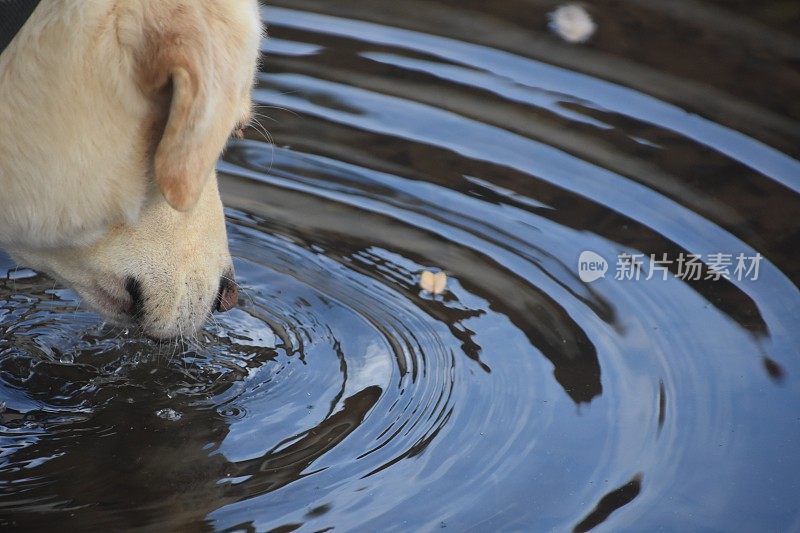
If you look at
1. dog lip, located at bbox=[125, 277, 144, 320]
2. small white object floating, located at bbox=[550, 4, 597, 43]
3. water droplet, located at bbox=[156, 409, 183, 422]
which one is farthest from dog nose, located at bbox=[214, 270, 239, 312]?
small white object floating, located at bbox=[550, 4, 597, 43]

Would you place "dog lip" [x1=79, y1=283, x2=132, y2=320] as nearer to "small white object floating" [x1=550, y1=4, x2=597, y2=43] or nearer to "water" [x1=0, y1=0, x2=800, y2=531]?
"water" [x1=0, y1=0, x2=800, y2=531]

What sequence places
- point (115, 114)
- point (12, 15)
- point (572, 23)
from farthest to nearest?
point (572, 23)
point (115, 114)
point (12, 15)

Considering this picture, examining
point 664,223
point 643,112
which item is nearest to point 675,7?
point 643,112

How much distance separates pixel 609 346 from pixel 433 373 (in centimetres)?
63

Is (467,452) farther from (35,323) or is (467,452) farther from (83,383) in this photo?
(35,323)

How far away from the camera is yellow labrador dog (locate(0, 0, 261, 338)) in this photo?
2.94 m

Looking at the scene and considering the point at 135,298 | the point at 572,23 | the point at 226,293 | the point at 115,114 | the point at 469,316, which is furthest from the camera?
the point at 572,23

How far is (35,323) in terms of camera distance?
4.18 m

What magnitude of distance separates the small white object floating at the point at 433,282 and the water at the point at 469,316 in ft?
0.12

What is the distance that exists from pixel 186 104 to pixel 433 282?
1782 millimetres

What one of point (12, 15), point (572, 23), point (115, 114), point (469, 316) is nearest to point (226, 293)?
point (115, 114)

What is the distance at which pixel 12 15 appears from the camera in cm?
287

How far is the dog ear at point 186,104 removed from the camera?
292cm

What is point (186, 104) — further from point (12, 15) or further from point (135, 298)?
point (135, 298)
